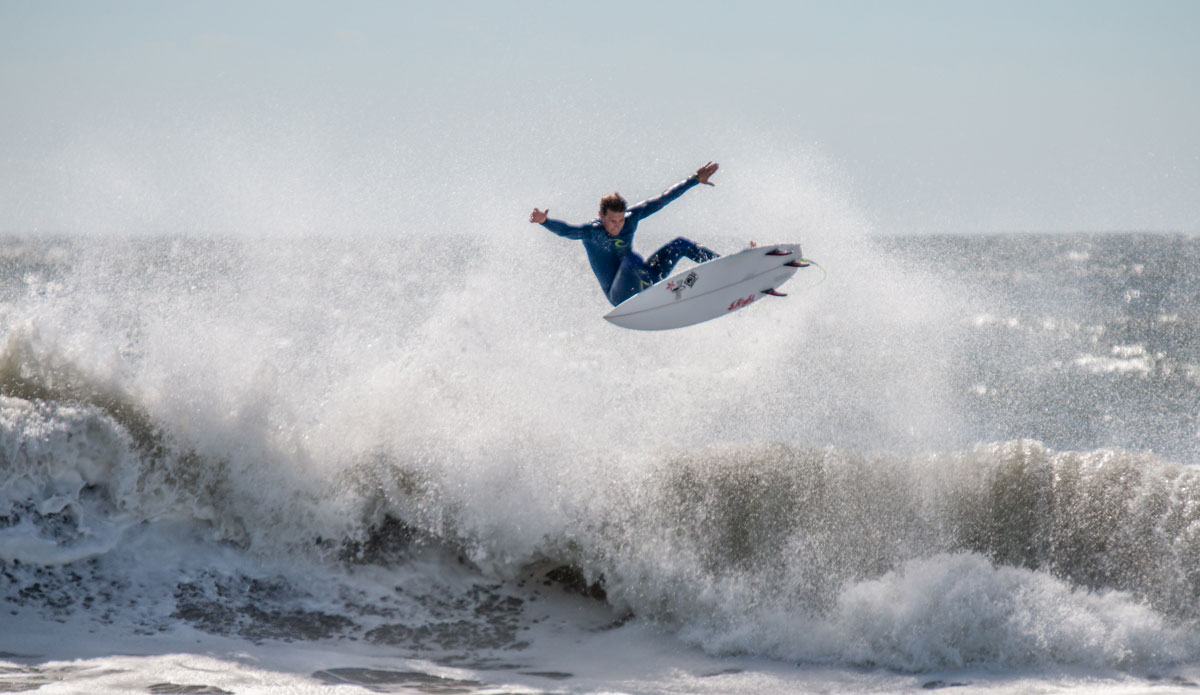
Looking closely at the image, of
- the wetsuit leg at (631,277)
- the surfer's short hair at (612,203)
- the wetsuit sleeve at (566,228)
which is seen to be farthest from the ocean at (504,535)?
the surfer's short hair at (612,203)

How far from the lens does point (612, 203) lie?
8078 mm

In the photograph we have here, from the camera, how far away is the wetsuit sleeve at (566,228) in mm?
7887

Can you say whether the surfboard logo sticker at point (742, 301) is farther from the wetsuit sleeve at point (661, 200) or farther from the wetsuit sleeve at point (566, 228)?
the wetsuit sleeve at point (566, 228)

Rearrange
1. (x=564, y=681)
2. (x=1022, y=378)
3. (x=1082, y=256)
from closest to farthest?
(x=564, y=681), (x=1022, y=378), (x=1082, y=256)

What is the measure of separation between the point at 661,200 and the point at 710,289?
88 cm

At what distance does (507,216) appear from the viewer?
1192 cm

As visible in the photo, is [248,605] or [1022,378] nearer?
[248,605]

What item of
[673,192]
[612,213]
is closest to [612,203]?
[612,213]

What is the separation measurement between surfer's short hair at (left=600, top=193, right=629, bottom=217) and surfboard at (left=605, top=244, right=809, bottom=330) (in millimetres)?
747

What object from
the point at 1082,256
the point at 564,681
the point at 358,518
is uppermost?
the point at 1082,256

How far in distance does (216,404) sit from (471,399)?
221 centimetres

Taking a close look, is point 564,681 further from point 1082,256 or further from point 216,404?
point 1082,256

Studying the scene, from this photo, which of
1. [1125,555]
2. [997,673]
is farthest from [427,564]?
[1125,555]

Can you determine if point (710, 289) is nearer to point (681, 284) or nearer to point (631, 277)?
point (681, 284)
